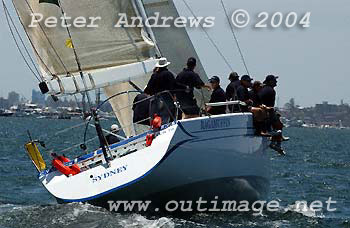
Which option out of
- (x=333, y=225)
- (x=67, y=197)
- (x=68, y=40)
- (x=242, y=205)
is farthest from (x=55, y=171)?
(x=333, y=225)

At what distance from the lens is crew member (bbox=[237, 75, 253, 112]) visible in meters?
15.8

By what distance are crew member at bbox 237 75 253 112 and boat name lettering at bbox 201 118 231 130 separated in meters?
1.06

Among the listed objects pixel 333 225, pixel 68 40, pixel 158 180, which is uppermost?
pixel 68 40

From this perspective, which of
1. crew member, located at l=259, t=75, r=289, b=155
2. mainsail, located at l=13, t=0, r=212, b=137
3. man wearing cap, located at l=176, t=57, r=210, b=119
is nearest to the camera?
man wearing cap, located at l=176, t=57, r=210, b=119

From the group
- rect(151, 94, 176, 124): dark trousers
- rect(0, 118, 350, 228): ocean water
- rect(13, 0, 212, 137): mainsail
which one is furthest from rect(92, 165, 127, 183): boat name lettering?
rect(13, 0, 212, 137): mainsail

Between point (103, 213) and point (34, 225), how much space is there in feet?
3.63

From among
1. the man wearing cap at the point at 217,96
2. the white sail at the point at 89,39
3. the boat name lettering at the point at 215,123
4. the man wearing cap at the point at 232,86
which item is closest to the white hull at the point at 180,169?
the boat name lettering at the point at 215,123

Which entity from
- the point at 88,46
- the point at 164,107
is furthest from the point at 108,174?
the point at 88,46

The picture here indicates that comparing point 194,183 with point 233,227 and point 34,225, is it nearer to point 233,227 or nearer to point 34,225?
point 233,227

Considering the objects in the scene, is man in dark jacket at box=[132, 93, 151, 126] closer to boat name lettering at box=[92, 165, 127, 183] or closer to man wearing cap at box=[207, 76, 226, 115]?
man wearing cap at box=[207, 76, 226, 115]

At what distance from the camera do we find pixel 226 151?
48.1 feet

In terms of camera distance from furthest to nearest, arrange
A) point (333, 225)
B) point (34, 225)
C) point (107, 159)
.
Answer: point (333, 225)
point (107, 159)
point (34, 225)

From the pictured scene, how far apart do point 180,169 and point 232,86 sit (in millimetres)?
2693

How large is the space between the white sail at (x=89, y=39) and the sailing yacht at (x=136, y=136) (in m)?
0.02
